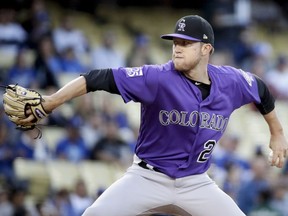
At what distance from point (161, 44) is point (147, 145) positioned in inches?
350

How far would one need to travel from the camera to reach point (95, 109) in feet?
37.9

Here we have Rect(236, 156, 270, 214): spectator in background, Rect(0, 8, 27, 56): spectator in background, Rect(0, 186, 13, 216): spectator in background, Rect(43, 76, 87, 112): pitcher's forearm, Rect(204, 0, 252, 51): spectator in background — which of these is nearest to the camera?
Rect(43, 76, 87, 112): pitcher's forearm

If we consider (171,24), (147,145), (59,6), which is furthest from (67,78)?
(147,145)

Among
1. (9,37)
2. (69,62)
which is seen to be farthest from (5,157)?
(69,62)

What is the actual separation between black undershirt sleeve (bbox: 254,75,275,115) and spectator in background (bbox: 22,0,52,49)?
234 inches

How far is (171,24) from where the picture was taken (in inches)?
621

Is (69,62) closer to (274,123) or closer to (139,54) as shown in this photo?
(139,54)

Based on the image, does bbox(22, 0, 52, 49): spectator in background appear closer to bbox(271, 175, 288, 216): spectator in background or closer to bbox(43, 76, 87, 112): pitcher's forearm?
bbox(271, 175, 288, 216): spectator in background

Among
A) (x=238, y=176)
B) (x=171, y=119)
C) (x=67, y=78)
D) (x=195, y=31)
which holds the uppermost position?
(x=195, y=31)

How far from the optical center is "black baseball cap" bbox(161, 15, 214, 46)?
6031mm

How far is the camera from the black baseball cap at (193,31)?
603cm

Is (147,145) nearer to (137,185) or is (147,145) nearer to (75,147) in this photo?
(137,185)

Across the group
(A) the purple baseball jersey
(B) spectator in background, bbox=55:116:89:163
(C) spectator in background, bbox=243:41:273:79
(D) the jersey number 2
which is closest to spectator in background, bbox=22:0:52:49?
(B) spectator in background, bbox=55:116:89:163

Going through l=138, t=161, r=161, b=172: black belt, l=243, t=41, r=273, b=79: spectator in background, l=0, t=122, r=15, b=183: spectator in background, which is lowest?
l=0, t=122, r=15, b=183: spectator in background
